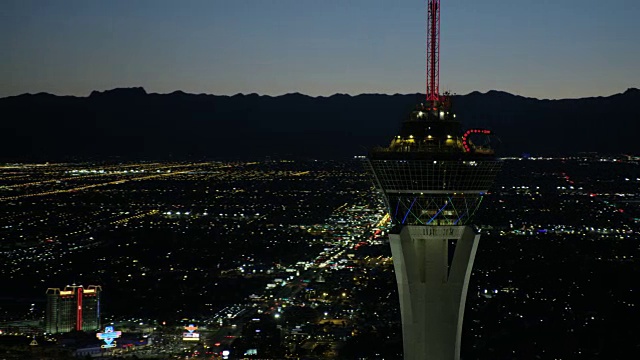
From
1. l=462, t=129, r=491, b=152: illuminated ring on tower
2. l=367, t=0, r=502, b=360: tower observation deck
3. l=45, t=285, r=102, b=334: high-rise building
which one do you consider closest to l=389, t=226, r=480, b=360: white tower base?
l=367, t=0, r=502, b=360: tower observation deck

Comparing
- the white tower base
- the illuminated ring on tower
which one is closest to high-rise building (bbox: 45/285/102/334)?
the white tower base

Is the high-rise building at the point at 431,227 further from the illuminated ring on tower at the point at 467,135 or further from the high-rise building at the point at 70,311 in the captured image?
the high-rise building at the point at 70,311

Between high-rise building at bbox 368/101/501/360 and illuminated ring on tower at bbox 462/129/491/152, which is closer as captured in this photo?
high-rise building at bbox 368/101/501/360

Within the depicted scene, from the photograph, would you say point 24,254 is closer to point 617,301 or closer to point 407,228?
point 617,301

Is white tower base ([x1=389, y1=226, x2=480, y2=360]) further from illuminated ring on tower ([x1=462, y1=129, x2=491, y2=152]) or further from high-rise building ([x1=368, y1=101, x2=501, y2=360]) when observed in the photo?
illuminated ring on tower ([x1=462, y1=129, x2=491, y2=152])

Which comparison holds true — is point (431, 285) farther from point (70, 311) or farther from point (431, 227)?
point (70, 311)

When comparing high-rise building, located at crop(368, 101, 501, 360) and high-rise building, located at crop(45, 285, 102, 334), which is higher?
high-rise building, located at crop(368, 101, 501, 360)

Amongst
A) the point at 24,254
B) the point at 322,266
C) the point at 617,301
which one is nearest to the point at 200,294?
the point at 322,266

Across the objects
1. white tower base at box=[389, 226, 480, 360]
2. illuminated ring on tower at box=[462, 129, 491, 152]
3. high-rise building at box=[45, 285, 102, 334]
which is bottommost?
high-rise building at box=[45, 285, 102, 334]
